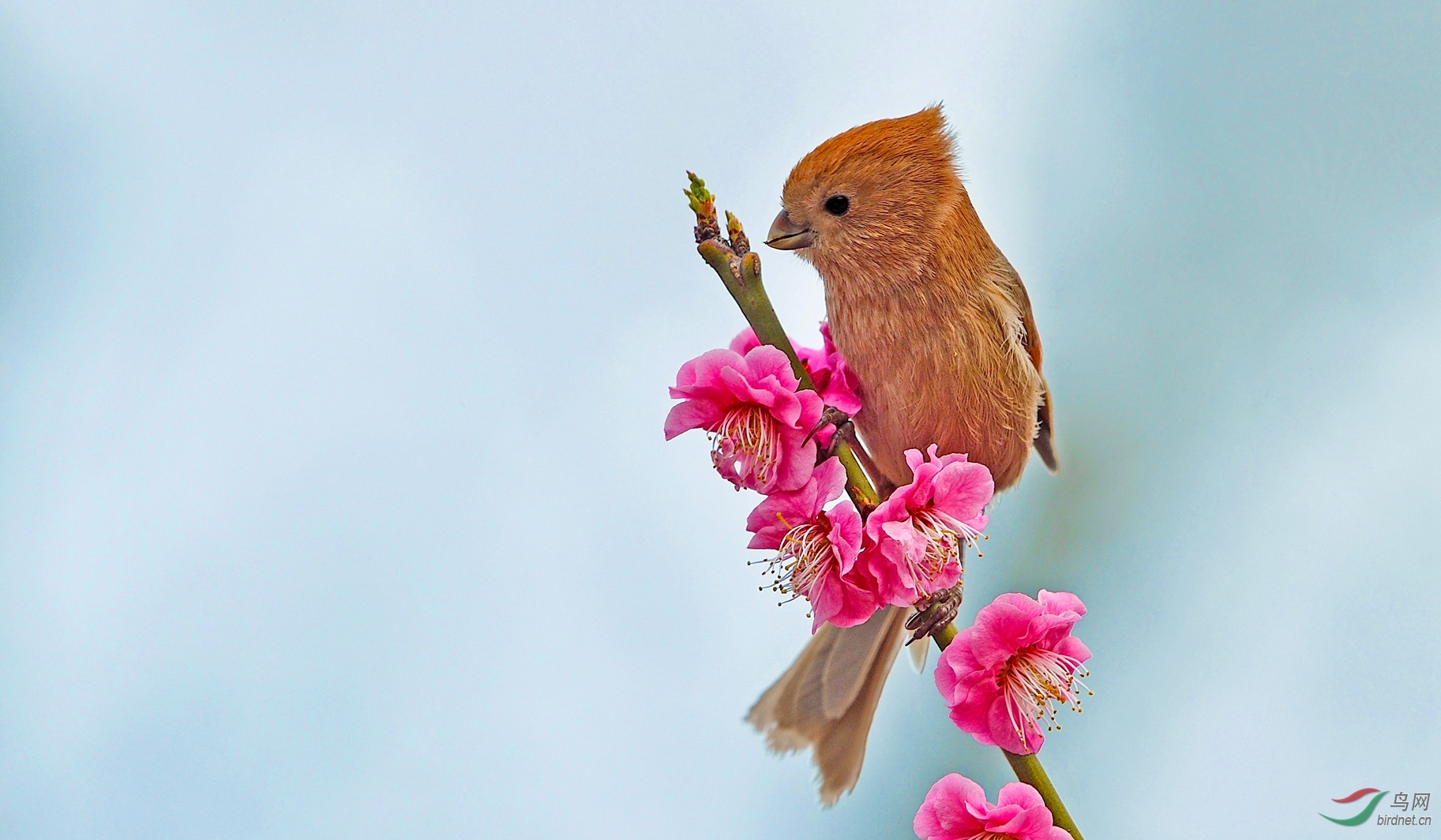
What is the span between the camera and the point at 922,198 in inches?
20.3

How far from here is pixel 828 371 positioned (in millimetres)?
515

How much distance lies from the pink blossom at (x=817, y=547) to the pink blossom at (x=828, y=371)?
7 centimetres

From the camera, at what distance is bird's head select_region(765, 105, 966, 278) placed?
1.65 feet

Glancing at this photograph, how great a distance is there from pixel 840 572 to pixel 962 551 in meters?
0.16

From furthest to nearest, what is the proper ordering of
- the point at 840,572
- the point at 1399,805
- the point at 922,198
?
the point at 1399,805 → the point at 922,198 → the point at 840,572

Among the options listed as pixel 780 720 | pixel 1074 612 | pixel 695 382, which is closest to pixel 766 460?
pixel 695 382

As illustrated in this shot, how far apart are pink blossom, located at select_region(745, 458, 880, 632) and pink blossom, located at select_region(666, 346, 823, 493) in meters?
0.01

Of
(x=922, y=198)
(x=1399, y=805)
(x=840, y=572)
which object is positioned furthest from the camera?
(x=1399, y=805)

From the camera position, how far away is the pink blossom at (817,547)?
0.41 metres

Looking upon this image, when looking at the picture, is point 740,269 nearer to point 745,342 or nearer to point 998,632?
point 745,342

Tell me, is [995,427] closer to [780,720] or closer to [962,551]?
[962,551]

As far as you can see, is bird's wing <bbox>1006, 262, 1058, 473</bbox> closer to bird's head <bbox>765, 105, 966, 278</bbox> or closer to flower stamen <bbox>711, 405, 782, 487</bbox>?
bird's head <bbox>765, 105, 966, 278</bbox>

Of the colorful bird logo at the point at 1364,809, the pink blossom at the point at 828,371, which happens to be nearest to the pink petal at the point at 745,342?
the pink blossom at the point at 828,371

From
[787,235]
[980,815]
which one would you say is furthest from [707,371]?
[980,815]
